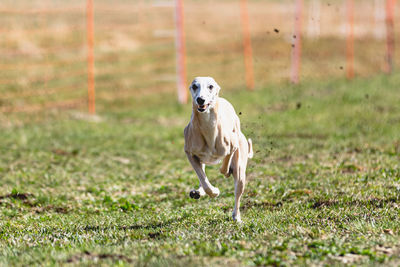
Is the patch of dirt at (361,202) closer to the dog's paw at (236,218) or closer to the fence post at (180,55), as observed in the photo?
the dog's paw at (236,218)

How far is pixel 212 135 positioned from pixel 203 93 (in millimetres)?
635

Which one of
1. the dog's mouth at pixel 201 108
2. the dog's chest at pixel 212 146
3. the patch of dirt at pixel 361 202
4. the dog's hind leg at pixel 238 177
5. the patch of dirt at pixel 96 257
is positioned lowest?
the patch of dirt at pixel 361 202

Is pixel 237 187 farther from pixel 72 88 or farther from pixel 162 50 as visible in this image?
pixel 162 50

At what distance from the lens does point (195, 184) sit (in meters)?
11.0

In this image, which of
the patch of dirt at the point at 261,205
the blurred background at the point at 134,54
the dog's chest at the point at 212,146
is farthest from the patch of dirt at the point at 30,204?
the blurred background at the point at 134,54

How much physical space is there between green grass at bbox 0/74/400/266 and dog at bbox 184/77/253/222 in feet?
2.09

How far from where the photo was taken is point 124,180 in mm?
11609

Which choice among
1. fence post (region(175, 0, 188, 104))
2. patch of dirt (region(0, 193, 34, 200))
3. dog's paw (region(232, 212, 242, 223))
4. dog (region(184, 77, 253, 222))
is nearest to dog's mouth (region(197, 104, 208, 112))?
dog (region(184, 77, 253, 222))

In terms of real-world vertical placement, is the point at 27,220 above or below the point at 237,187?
below

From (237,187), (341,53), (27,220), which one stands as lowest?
(27,220)

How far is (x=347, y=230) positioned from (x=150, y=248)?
7.35 feet

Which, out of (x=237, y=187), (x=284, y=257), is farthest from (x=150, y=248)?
(x=237, y=187)

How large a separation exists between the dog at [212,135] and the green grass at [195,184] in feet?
2.09

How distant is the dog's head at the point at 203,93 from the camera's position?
6.76 m
